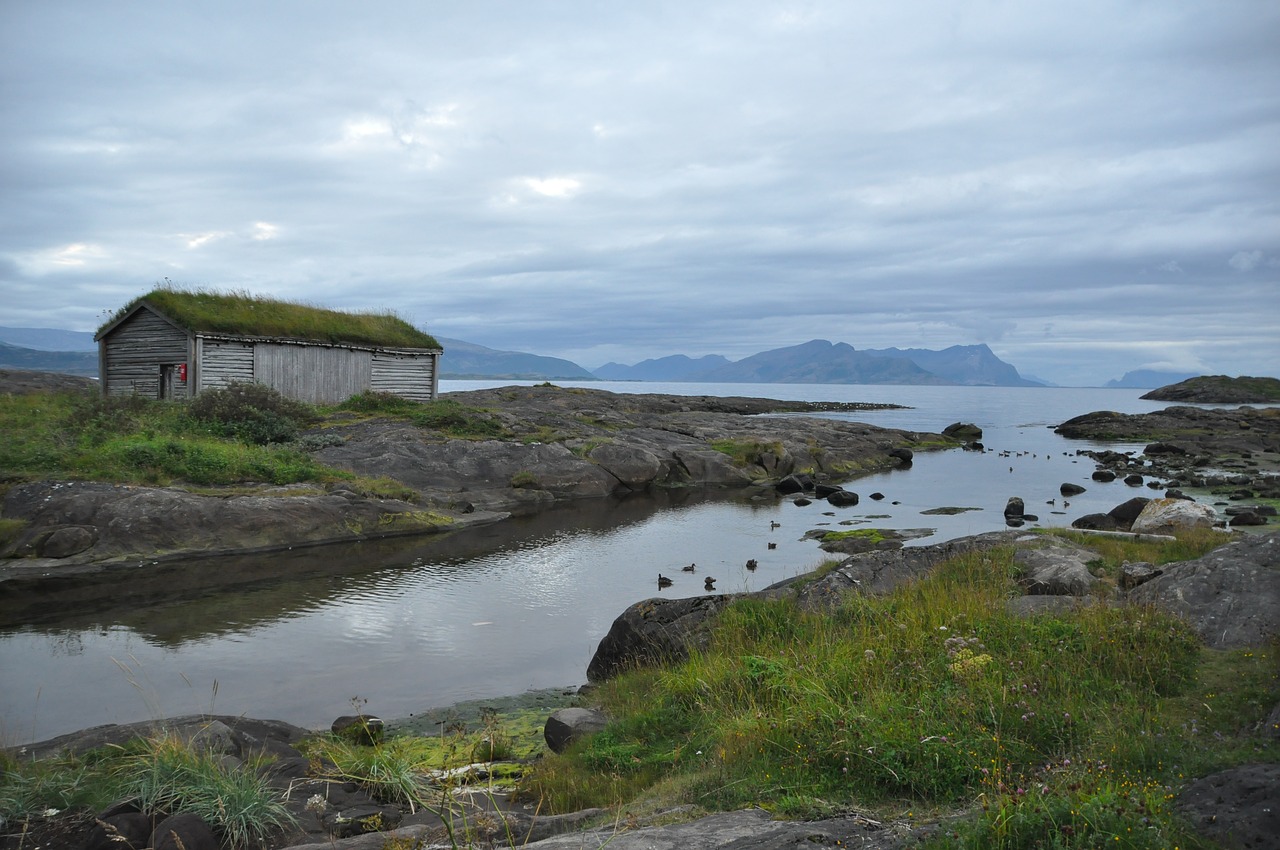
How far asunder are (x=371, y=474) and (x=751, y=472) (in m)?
18.7

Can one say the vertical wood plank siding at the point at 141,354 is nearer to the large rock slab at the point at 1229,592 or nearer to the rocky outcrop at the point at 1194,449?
the large rock slab at the point at 1229,592

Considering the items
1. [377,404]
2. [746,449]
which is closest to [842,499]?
[746,449]

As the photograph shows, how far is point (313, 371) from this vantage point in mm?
36688

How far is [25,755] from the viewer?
8297 mm

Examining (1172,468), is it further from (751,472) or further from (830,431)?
(751,472)

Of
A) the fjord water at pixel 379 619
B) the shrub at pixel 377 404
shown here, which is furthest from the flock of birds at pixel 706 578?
the shrub at pixel 377 404

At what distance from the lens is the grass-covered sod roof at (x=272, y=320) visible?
33125mm

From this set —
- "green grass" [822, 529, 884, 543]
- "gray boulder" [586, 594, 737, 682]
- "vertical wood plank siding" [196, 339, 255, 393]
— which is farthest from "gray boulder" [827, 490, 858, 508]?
"vertical wood plank siding" [196, 339, 255, 393]

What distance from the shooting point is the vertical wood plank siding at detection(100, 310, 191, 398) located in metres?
33.2

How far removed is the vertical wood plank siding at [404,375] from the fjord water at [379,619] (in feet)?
50.7

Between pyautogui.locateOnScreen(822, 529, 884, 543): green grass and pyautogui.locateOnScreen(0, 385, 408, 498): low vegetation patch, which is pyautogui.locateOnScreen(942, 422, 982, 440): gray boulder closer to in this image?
pyautogui.locateOnScreen(822, 529, 884, 543): green grass

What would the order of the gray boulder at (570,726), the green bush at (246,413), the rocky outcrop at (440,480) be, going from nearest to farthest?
the gray boulder at (570,726), the rocky outcrop at (440,480), the green bush at (246,413)

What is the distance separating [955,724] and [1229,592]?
508 centimetres

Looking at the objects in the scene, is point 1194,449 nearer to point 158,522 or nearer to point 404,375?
point 404,375
